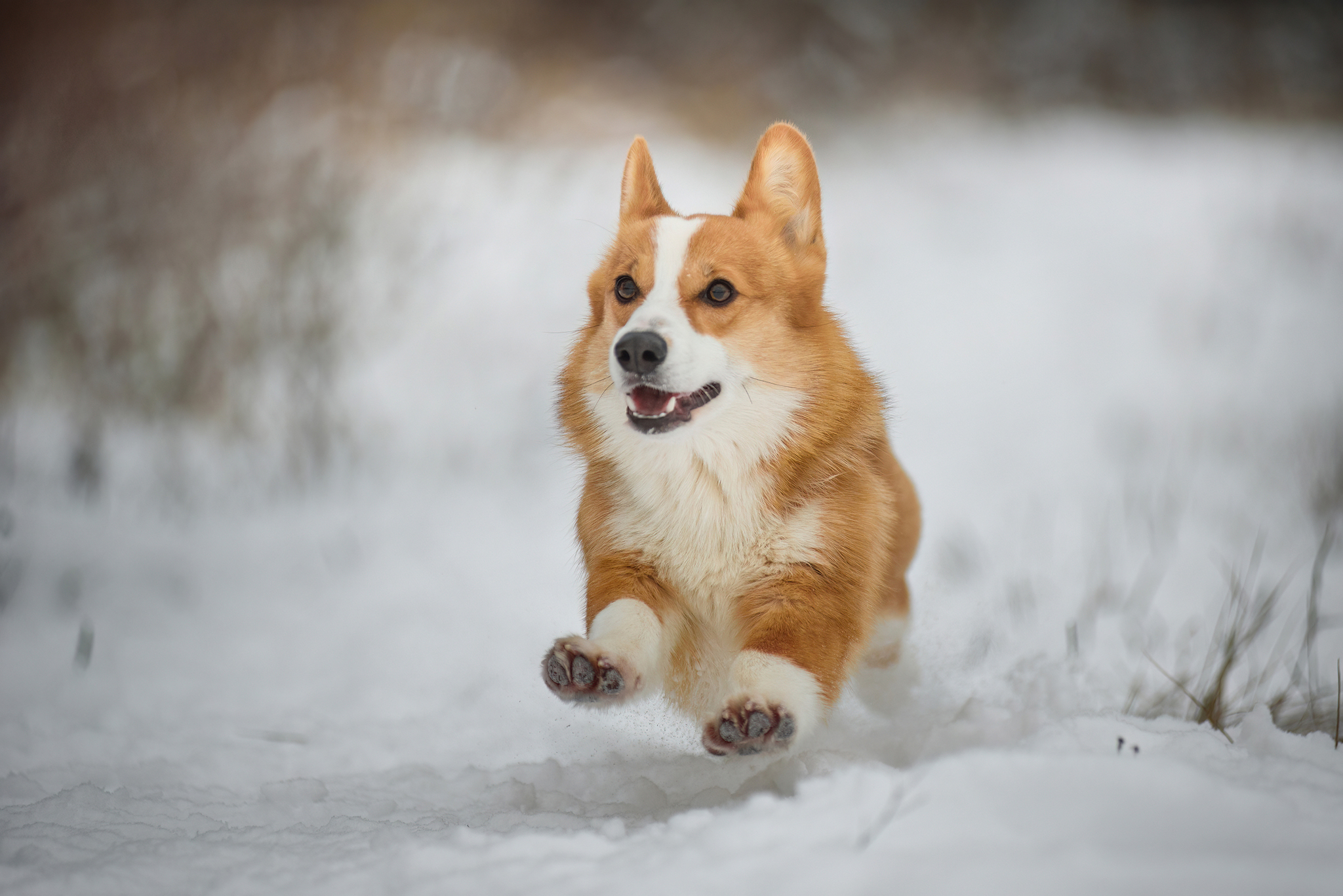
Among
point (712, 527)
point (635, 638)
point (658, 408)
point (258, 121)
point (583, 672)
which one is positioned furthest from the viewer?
point (258, 121)

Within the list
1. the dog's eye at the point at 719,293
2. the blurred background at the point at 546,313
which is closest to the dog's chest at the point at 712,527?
the dog's eye at the point at 719,293

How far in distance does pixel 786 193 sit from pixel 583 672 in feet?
5.75

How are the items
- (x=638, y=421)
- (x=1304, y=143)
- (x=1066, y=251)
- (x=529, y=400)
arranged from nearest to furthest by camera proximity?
(x=638, y=421), (x=529, y=400), (x=1066, y=251), (x=1304, y=143)

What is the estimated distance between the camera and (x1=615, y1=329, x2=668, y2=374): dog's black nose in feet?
8.39

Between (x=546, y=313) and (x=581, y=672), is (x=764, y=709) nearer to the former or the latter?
(x=581, y=672)

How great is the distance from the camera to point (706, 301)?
2898 millimetres

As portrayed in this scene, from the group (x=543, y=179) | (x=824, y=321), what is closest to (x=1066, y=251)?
(x=543, y=179)

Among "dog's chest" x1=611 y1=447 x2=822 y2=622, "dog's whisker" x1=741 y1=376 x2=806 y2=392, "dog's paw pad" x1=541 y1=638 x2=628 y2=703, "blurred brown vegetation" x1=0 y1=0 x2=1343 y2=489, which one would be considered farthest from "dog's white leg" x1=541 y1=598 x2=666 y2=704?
"blurred brown vegetation" x1=0 y1=0 x2=1343 y2=489

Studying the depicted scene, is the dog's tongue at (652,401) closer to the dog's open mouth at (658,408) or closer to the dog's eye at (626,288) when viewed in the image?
the dog's open mouth at (658,408)

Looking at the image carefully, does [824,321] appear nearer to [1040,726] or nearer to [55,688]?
[1040,726]

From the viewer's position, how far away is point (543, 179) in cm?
883

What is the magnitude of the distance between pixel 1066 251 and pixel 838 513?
8367 mm

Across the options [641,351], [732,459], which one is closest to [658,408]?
[641,351]

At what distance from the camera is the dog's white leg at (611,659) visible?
2375mm
